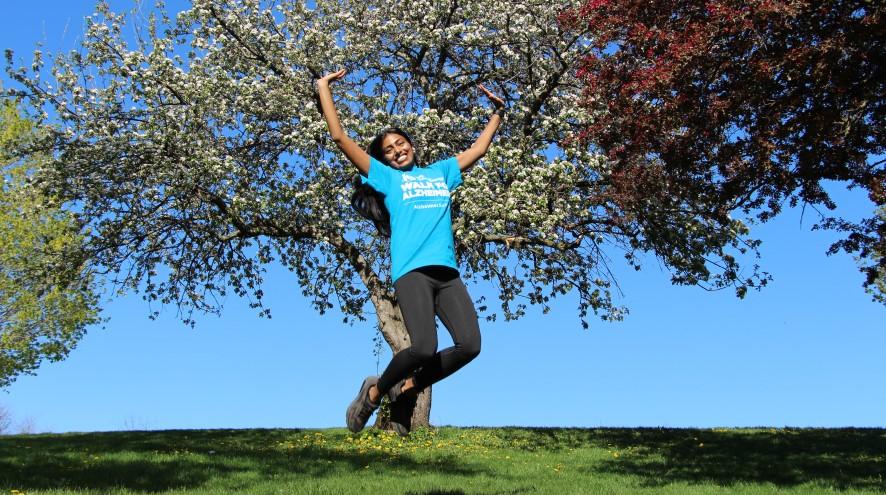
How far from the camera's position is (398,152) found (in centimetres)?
702

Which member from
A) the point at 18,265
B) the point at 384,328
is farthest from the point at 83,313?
the point at 384,328

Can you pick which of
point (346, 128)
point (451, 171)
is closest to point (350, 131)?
point (346, 128)

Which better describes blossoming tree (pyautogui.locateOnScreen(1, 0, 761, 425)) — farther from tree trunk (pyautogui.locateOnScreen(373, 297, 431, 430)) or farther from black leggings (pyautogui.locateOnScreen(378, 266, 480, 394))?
black leggings (pyautogui.locateOnScreen(378, 266, 480, 394))

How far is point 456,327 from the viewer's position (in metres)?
6.35

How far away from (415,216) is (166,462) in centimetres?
964

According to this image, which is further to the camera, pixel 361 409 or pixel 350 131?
pixel 350 131

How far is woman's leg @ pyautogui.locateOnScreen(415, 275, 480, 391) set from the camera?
20.9 feet

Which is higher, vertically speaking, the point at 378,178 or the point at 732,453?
the point at 378,178

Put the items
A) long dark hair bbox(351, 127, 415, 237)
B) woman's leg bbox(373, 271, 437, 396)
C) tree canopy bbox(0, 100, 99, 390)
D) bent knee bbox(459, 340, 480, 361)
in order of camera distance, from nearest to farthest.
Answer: woman's leg bbox(373, 271, 437, 396), bent knee bbox(459, 340, 480, 361), long dark hair bbox(351, 127, 415, 237), tree canopy bbox(0, 100, 99, 390)

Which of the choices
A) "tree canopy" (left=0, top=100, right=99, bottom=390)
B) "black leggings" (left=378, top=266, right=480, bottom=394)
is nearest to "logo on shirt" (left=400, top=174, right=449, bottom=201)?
"black leggings" (left=378, top=266, right=480, bottom=394)

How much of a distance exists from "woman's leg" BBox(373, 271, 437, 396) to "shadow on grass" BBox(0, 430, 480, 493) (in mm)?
5986

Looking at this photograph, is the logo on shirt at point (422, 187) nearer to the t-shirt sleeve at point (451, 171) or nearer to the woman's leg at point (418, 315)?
the t-shirt sleeve at point (451, 171)

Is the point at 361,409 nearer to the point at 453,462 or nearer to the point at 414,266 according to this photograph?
the point at 414,266

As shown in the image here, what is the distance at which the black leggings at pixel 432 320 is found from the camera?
6.26m
